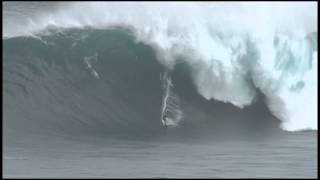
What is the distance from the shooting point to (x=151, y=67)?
2647 cm

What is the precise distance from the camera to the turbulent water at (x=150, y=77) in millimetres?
21359

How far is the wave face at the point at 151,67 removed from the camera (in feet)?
75.7

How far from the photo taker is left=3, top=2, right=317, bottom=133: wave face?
2308 cm

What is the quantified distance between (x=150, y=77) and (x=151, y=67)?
1.68 feet

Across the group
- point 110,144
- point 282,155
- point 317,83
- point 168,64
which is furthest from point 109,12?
point 282,155

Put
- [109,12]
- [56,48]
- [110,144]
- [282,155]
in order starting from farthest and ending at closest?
[109,12] → [56,48] → [110,144] → [282,155]

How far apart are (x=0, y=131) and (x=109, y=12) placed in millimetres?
10900

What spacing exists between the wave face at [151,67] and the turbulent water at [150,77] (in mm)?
37

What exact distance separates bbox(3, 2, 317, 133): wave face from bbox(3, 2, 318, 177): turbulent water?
4 cm

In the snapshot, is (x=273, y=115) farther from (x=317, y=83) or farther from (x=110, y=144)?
(x=110, y=144)

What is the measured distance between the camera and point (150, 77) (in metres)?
26.1

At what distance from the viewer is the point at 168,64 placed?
26984 mm

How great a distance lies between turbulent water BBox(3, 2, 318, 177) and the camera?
2136 cm

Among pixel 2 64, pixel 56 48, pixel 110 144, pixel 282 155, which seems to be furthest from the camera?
pixel 56 48
